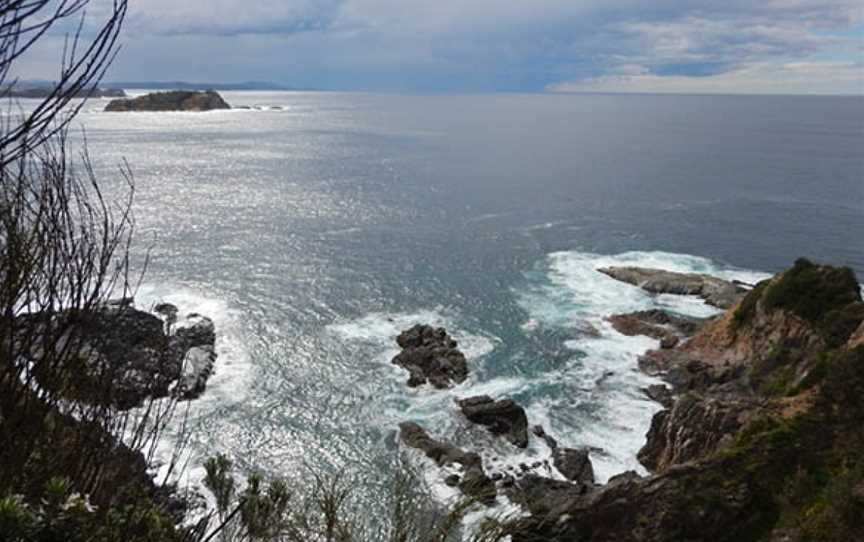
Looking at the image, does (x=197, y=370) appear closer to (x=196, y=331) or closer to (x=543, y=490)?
(x=196, y=331)

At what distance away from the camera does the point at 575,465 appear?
102ft

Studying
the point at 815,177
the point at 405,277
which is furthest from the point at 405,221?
the point at 815,177

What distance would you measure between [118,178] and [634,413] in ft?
293

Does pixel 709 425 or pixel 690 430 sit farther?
pixel 690 430

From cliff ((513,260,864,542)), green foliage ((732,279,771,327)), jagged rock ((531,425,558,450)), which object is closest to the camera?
cliff ((513,260,864,542))

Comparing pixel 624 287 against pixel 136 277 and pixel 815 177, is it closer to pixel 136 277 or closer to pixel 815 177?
pixel 136 277

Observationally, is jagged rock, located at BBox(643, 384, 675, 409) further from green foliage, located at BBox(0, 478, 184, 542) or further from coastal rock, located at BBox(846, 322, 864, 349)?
green foliage, located at BBox(0, 478, 184, 542)

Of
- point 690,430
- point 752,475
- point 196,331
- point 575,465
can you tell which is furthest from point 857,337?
point 196,331

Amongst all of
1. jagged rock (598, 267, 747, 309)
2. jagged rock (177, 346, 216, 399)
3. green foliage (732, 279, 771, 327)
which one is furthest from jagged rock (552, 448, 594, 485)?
jagged rock (598, 267, 747, 309)

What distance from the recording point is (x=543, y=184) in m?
101

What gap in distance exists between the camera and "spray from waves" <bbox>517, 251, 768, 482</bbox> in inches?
1372

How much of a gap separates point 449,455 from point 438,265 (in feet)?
102

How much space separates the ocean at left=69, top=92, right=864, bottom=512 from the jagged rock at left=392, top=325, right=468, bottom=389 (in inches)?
39.9

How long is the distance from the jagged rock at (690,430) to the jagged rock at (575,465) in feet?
11.0
